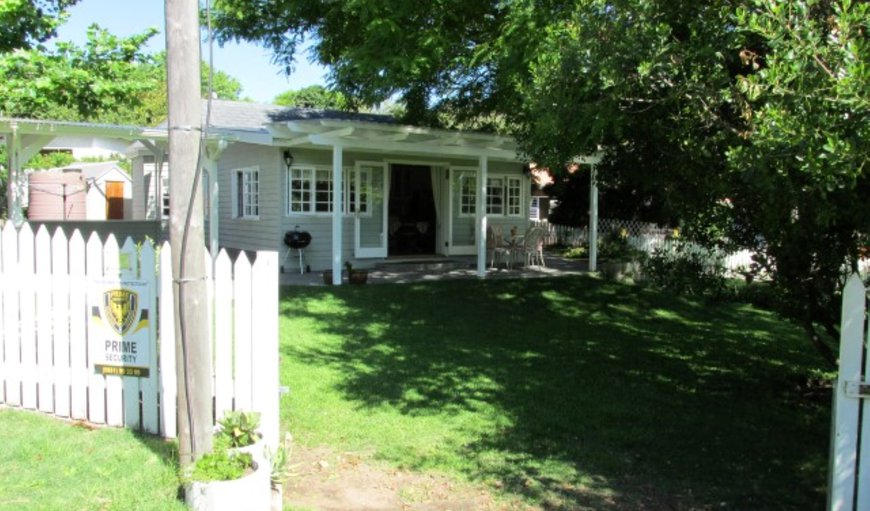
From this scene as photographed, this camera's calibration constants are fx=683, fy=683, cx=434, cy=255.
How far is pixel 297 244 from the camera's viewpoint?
13859 millimetres

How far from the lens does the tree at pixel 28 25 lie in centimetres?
1043

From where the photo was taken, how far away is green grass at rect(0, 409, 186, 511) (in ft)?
11.9

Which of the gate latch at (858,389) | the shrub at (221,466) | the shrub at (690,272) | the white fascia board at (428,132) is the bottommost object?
the shrub at (221,466)

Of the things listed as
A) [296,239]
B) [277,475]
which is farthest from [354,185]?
[277,475]

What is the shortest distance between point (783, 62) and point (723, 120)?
2.89ft

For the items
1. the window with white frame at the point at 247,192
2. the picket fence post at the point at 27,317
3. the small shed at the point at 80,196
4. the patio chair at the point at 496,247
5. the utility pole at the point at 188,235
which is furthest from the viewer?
the small shed at the point at 80,196

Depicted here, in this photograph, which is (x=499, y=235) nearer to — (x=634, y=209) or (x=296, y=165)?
(x=296, y=165)

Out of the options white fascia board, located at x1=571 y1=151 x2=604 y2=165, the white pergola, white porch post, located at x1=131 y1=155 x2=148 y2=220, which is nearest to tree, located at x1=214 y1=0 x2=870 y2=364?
white fascia board, located at x1=571 y1=151 x2=604 y2=165

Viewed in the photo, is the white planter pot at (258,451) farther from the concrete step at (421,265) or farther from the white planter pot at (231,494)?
the concrete step at (421,265)

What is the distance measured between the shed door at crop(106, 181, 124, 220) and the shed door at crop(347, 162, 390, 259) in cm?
1375

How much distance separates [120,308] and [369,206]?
414 inches

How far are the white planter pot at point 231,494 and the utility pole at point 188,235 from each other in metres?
0.30

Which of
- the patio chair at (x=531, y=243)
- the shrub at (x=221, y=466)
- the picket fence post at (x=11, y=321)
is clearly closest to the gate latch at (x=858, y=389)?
Result: the shrub at (x=221, y=466)

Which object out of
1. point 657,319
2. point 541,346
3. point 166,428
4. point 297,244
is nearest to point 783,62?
point 166,428
